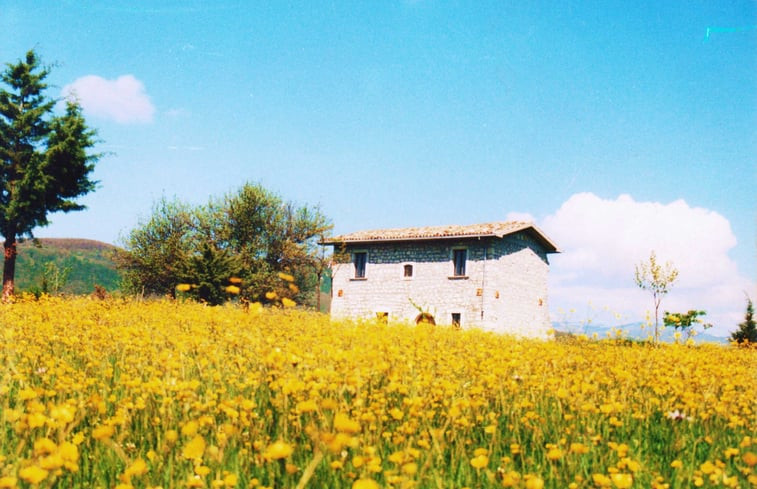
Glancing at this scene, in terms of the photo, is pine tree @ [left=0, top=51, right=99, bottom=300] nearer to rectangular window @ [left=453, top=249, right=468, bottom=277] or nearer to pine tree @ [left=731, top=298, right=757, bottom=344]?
rectangular window @ [left=453, top=249, right=468, bottom=277]

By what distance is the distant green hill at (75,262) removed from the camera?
183 feet

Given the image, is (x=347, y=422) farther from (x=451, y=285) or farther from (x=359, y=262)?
(x=359, y=262)

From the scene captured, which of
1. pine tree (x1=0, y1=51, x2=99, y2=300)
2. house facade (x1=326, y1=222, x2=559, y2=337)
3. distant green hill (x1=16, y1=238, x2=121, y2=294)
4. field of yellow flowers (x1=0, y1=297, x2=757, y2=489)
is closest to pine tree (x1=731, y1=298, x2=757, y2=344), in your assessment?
house facade (x1=326, y1=222, x2=559, y2=337)

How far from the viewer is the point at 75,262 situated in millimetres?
66188

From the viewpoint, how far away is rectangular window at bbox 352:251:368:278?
1096 inches

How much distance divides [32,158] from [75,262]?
46.4 metres

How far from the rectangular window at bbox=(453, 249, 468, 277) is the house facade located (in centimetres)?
5

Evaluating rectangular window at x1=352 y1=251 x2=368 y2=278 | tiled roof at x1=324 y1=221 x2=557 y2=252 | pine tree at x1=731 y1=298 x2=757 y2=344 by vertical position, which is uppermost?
tiled roof at x1=324 y1=221 x2=557 y2=252

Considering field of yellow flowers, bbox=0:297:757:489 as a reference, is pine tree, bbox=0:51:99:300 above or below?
above

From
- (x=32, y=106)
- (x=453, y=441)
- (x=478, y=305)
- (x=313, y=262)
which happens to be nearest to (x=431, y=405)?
(x=453, y=441)

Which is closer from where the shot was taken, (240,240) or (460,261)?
(460,261)

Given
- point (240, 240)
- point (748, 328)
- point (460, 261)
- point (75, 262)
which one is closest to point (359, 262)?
point (460, 261)

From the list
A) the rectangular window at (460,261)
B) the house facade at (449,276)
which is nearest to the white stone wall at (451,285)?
the house facade at (449,276)

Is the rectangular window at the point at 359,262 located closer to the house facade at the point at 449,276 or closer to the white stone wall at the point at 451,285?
the house facade at the point at 449,276
